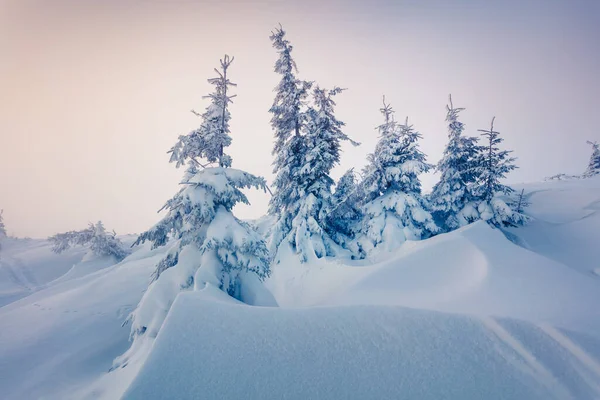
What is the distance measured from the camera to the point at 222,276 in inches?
352

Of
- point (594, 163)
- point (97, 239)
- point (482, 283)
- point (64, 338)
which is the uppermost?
point (594, 163)

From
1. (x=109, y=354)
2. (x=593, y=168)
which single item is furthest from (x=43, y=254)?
(x=593, y=168)

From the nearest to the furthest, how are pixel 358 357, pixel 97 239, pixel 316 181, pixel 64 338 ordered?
1. pixel 358 357
2. pixel 64 338
3. pixel 316 181
4. pixel 97 239

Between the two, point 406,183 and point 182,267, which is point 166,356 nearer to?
point 182,267

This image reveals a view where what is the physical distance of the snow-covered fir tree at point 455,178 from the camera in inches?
756

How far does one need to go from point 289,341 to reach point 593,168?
5622 cm

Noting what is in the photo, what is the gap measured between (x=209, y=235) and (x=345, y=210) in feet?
34.4

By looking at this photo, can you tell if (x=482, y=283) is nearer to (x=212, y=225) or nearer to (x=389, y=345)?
(x=389, y=345)

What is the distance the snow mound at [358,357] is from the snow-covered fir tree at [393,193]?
1122 cm

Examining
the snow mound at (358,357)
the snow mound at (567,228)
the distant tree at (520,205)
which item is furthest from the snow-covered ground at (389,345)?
the distant tree at (520,205)

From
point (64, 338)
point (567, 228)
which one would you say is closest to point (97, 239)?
point (64, 338)

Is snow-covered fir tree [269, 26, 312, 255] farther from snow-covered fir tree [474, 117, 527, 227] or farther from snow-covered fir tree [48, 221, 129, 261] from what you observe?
snow-covered fir tree [48, 221, 129, 261]

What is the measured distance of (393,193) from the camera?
16.6 metres

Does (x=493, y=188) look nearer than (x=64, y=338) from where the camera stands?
No
